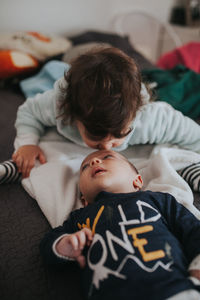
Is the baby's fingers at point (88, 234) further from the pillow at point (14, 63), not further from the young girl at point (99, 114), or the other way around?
the pillow at point (14, 63)

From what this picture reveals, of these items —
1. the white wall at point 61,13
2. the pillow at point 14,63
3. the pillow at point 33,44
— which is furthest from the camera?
the white wall at point 61,13

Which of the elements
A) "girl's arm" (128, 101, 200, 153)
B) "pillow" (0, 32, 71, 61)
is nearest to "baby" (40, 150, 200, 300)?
"girl's arm" (128, 101, 200, 153)

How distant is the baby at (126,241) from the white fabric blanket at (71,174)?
64 mm

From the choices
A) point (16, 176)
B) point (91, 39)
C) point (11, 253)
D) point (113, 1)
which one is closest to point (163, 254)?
point (11, 253)

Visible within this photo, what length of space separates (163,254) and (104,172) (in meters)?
0.25

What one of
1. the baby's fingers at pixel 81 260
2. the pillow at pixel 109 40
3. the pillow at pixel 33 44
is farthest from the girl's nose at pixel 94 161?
the pillow at pixel 109 40

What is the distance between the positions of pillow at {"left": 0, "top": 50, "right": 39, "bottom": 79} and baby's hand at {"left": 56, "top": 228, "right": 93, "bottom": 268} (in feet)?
3.82

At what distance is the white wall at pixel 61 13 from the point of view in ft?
6.06

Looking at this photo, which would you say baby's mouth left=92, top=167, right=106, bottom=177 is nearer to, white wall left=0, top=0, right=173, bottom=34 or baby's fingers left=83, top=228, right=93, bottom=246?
baby's fingers left=83, top=228, right=93, bottom=246

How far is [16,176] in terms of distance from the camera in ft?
2.85

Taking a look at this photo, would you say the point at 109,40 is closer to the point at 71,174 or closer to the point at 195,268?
the point at 71,174

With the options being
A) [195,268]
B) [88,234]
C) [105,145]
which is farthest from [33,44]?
[195,268]

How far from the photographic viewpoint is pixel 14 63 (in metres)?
1.47

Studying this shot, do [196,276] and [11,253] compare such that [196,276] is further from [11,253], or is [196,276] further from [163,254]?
[11,253]
